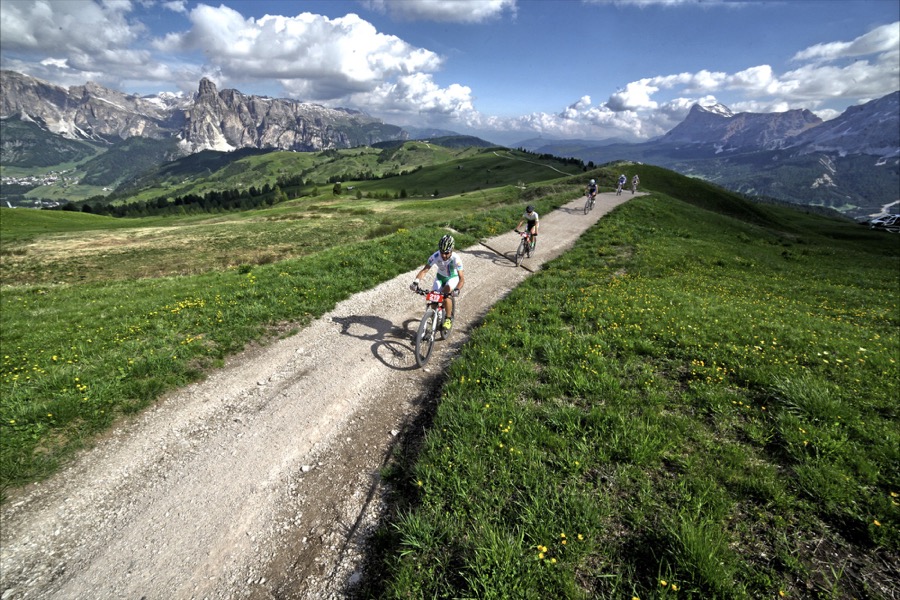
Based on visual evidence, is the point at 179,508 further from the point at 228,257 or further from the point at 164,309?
the point at 228,257

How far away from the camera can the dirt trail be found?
5730 mm

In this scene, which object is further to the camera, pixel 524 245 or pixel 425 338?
pixel 524 245

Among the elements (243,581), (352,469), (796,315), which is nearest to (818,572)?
(352,469)

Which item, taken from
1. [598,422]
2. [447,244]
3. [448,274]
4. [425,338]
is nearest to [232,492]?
[425,338]

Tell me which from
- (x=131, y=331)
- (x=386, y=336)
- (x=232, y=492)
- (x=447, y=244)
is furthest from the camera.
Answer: (x=386, y=336)

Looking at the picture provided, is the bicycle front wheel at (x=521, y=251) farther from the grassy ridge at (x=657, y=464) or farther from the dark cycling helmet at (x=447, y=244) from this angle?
the dark cycling helmet at (x=447, y=244)

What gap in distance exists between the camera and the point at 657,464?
6.62 m

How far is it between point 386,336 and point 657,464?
8891 mm

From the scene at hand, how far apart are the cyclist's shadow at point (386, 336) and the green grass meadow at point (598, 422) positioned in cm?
180

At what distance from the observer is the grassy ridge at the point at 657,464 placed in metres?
4.94

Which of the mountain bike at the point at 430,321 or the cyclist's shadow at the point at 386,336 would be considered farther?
the cyclist's shadow at the point at 386,336

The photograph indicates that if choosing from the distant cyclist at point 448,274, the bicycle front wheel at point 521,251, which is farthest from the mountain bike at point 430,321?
the bicycle front wheel at point 521,251

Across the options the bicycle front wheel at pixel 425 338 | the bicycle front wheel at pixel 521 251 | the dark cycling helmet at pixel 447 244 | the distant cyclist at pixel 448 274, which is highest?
the dark cycling helmet at pixel 447 244

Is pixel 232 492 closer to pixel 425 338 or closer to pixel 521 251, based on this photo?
pixel 425 338
